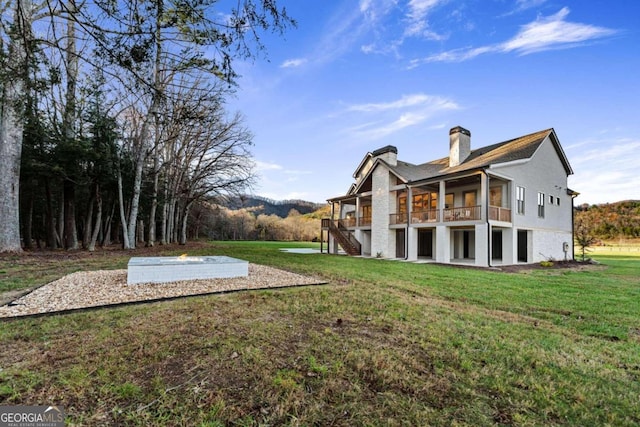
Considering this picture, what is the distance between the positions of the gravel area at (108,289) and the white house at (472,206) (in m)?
10.6

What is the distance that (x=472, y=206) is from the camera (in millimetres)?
14695

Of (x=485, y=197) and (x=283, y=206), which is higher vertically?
(x=283, y=206)

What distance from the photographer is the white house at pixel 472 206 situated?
14.9 meters

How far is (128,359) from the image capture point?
2973 mm

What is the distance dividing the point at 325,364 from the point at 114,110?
68.8 feet

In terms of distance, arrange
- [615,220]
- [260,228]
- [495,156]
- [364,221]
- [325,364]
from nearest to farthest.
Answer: [325,364]
[495,156]
[364,221]
[615,220]
[260,228]

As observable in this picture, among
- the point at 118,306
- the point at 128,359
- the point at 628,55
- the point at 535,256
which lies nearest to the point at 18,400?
the point at 128,359

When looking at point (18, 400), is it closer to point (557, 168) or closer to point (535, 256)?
point (535, 256)

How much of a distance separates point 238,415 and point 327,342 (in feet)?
5.42

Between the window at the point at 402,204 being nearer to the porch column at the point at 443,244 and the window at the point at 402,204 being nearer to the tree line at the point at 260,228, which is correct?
the porch column at the point at 443,244

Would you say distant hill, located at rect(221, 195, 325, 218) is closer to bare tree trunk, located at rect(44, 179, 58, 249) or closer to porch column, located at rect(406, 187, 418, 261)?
bare tree trunk, located at rect(44, 179, 58, 249)

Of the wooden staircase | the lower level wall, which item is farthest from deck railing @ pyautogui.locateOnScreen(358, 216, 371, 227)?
the lower level wall

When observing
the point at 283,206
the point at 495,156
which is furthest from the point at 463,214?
the point at 283,206

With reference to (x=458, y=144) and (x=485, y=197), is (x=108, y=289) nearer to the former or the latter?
(x=485, y=197)
